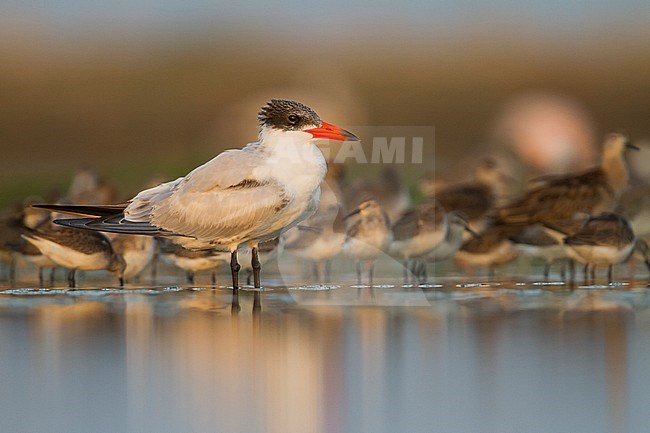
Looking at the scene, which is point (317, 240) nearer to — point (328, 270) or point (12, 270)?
Answer: point (328, 270)

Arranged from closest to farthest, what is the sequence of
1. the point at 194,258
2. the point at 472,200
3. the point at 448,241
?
the point at 194,258
the point at 448,241
the point at 472,200

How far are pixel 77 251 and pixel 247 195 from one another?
6.07 feet

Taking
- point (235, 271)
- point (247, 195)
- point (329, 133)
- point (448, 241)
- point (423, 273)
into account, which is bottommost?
point (423, 273)

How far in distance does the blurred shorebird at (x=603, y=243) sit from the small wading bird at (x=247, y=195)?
2.43 meters

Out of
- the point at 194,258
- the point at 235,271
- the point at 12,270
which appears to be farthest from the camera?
the point at 12,270

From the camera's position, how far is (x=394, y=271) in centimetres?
954

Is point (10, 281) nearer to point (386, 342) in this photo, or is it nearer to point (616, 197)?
point (386, 342)

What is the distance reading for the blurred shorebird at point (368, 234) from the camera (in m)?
9.22

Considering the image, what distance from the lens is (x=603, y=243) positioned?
893 cm

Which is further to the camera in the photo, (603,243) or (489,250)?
(489,250)

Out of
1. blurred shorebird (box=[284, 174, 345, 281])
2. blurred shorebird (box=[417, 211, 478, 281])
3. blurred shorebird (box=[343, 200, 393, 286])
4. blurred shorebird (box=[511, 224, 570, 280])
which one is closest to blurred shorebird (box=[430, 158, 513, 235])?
blurred shorebird (box=[417, 211, 478, 281])

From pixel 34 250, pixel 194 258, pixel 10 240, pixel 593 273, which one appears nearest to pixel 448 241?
pixel 593 273

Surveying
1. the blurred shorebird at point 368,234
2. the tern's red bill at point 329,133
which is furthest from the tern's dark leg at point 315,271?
the tern's red bill at point 329,133

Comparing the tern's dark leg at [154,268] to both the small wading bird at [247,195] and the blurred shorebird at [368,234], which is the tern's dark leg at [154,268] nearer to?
the blurred shorebird at [368,234]
